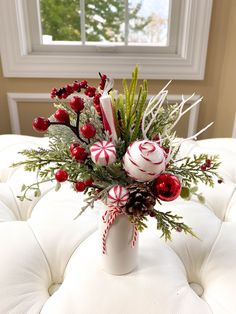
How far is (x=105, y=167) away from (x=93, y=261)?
0.24 meters

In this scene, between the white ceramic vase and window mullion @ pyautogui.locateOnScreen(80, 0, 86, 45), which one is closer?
the white ceramic vase

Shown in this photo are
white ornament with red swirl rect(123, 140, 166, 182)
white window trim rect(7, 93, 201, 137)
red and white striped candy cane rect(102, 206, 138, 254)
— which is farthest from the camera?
white window trim rect(7, 93, 201, 137)

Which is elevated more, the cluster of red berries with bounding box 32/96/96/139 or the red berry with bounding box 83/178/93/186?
the cluster of red berries with bounding box 32/96/96/139

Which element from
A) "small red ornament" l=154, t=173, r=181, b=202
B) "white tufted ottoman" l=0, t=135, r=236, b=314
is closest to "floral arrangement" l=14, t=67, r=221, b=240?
"small red ornament" l=154, t=173, r=181, b=202

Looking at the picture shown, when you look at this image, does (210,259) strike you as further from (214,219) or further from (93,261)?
(93,261)

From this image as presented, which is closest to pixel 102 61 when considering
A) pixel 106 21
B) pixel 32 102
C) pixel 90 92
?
pixel 106 21

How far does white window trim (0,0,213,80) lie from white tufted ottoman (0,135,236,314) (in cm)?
71

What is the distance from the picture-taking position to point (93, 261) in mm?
655

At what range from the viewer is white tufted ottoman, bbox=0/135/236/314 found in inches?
22.6

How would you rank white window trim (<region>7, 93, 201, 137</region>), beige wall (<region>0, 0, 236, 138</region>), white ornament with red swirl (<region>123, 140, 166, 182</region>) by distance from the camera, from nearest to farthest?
white ornament with red swirl (<region>123, 140, 166, 182</region>) → beige wall (<region>0, 0, 236, 138</region>) → white window trim (<region>7, 93, 201, 137</region>)

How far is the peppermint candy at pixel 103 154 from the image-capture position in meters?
0.47

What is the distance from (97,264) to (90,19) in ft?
3.89

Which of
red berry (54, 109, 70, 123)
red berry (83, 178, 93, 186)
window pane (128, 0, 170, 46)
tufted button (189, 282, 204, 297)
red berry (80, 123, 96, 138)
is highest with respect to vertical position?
window pane (128, 0, 170, 46)

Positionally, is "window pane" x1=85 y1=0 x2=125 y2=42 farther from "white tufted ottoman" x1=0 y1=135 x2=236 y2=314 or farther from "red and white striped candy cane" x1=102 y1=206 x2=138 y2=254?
"red and white striped candy cane" x1=102 y1=206 x2=138 y2=254
